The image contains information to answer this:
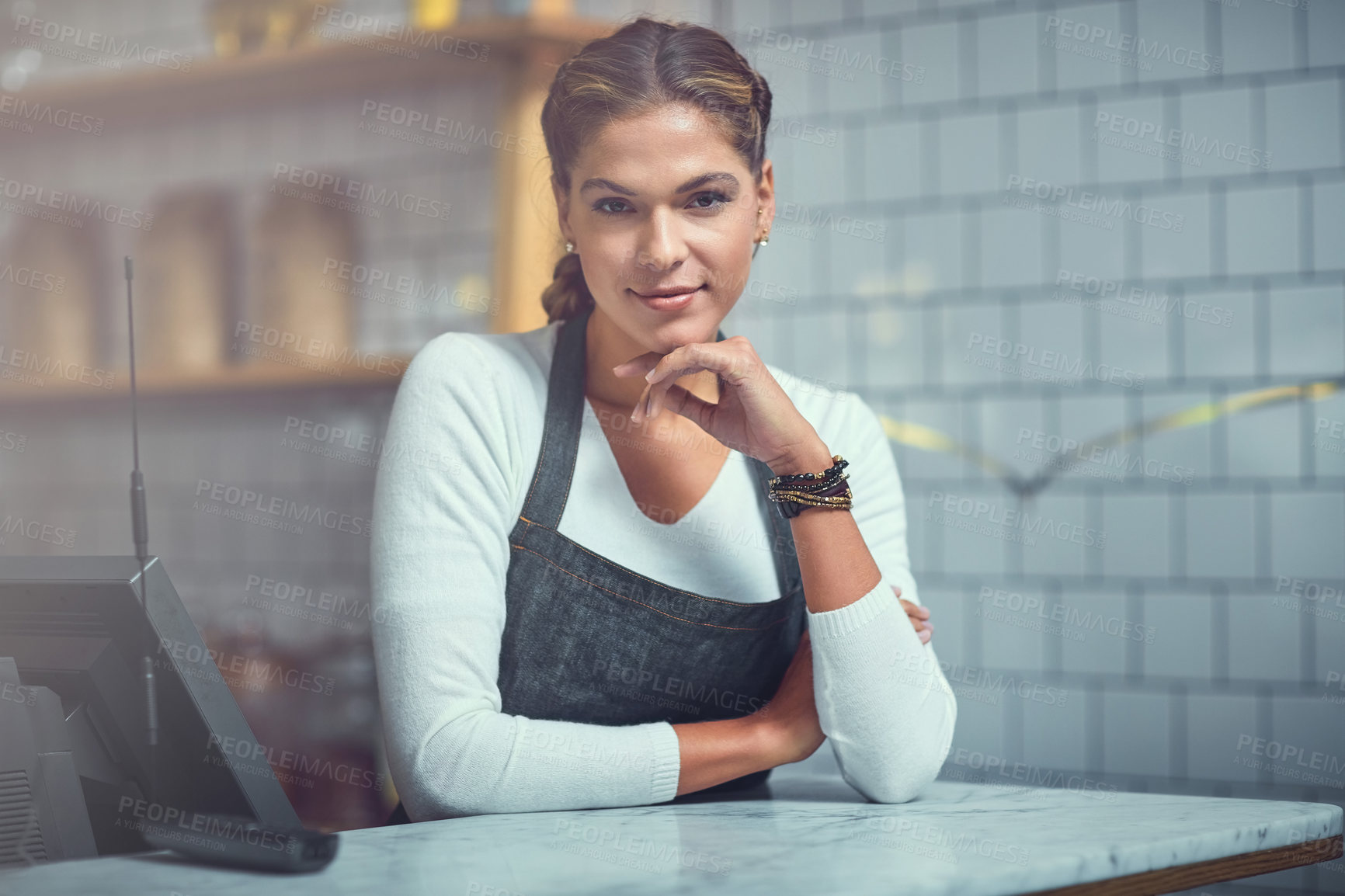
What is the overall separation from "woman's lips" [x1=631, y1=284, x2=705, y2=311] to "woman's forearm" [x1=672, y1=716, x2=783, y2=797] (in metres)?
0.45

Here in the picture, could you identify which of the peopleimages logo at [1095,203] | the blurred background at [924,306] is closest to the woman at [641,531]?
the blurred background at [924,306]

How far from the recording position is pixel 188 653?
73cm

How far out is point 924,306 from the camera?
205 cm

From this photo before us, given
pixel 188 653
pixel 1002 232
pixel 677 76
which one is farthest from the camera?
pixel 1002 232

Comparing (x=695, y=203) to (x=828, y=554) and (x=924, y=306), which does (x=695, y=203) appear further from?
(x=924, y=306)

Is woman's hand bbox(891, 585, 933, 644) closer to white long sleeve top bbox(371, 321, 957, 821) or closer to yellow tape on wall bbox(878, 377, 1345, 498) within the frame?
white long sleeve top bbox(371, 321, 957, 821)

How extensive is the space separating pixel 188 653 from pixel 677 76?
0.79m

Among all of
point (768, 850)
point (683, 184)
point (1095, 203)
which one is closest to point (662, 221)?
point (683, 184)

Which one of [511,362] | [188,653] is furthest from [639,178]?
[188,653]

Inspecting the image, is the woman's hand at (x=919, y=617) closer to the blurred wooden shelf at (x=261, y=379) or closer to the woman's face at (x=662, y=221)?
the woman's face at (x=662, y=221)

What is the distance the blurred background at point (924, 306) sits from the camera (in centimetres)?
185

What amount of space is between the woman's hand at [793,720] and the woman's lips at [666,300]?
1.29 feet

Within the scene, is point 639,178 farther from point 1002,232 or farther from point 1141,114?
point 1141,114

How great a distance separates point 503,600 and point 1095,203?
1.40 m
